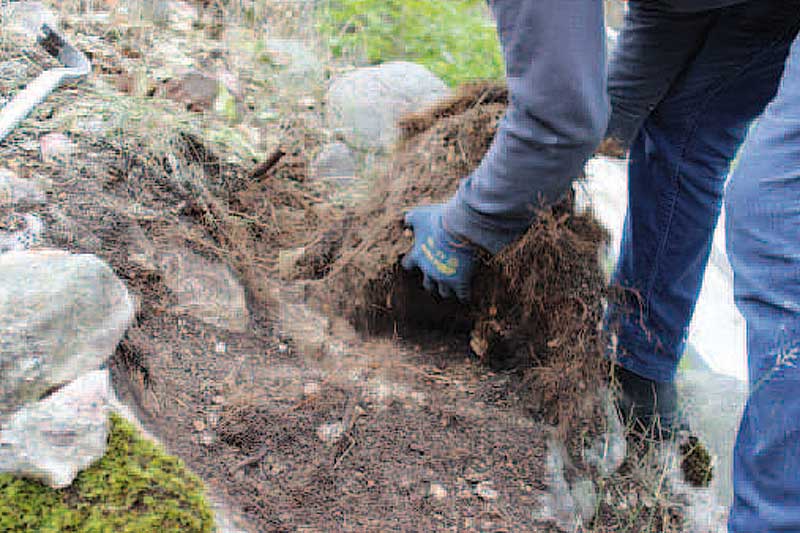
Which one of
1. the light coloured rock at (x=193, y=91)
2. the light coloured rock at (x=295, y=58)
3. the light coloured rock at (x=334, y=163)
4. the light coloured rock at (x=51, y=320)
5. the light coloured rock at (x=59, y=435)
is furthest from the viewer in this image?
the light coloured rock at (x=295, y=58)

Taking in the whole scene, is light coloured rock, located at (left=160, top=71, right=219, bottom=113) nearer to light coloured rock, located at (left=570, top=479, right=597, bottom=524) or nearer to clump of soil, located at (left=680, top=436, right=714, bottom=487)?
light coloured rock, located at (left=570, top=479, right=597, bottom=524)

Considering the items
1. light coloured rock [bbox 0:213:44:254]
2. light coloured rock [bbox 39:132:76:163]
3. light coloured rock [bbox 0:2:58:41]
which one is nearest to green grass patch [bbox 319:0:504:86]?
light coloured rock [bbox 0:2:58:41]

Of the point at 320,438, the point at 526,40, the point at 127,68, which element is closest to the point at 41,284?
the point at 320,438

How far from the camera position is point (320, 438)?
1701 millimetres

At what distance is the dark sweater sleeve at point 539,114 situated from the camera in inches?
61.2

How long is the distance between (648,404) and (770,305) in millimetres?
974

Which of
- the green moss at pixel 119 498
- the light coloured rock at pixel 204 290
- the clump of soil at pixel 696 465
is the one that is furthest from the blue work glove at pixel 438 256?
the green moss at pixel 119 498

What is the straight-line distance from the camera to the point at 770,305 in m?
1.37

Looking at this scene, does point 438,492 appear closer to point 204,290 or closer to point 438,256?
point 438,256

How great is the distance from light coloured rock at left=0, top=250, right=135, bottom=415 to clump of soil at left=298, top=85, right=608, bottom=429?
970mm

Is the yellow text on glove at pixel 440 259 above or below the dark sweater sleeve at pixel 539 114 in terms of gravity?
below

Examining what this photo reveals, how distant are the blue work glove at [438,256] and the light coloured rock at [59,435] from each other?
1.01 meters

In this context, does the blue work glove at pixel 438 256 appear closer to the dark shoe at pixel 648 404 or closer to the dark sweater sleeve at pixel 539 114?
the dark sweater sleeve at pixel 539 114

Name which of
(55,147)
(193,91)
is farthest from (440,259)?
(193,91)
